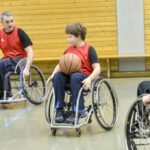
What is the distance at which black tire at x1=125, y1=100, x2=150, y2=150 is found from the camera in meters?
2.52

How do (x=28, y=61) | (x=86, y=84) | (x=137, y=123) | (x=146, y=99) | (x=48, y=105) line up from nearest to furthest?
1. (x=146, y=99)
2. (x=137, y=123)
3. (x=86, y=84)
4. (x=48, y=105)
5. (x=28, y=61)

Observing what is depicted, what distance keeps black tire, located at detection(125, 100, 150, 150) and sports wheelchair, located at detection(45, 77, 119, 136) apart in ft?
2.46

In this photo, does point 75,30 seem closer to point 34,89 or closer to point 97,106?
point 97,106

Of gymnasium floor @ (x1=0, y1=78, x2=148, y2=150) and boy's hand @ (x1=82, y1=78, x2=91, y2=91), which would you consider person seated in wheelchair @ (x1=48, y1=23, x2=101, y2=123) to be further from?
gymnasium floor @ (x1=0, y1=78, x2=148, y2=150)

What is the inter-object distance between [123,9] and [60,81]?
125 inches

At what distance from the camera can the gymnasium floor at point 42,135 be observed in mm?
3273

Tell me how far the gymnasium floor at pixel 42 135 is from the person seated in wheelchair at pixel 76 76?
7.3 inches

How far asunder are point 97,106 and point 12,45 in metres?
1.73

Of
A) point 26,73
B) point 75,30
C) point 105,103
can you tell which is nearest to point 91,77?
point 105,103

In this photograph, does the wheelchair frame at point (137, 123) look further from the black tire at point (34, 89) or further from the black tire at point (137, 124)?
the black tire at point (34, 89)

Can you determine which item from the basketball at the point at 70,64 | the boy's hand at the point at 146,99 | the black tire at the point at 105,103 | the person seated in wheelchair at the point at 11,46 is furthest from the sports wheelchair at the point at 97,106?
the person seated in wheelchair at the point at 11,46

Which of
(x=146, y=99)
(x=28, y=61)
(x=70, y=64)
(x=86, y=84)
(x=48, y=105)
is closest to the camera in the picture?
(x=146, y=99)

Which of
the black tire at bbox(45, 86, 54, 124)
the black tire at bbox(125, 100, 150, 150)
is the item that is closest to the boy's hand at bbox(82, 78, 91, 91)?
the black tire at bbox(45, 86, 54, 124)

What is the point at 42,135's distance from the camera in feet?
11.8
